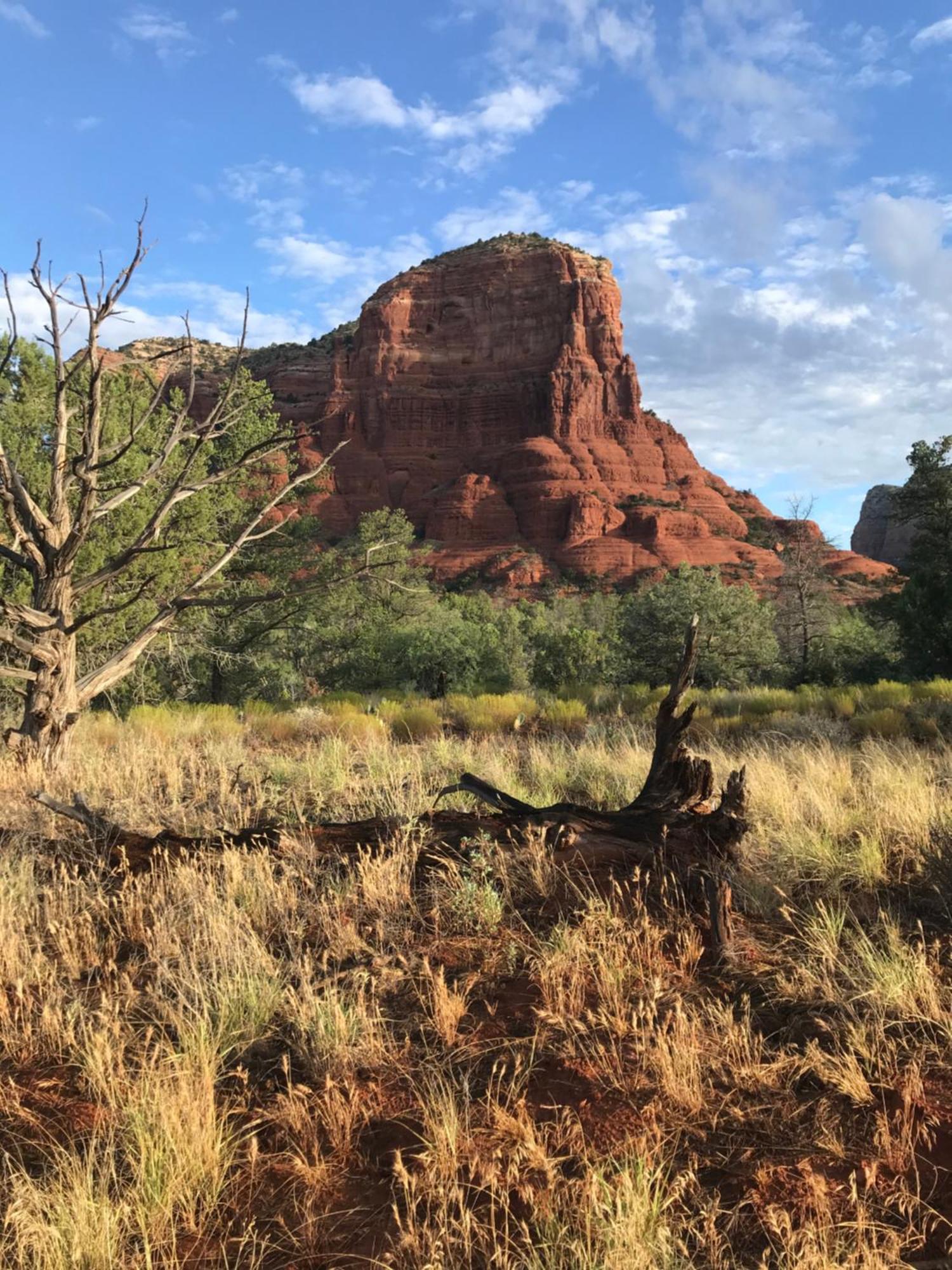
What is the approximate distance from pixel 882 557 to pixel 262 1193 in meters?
157

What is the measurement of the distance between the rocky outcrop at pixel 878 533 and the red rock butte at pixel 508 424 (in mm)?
34136

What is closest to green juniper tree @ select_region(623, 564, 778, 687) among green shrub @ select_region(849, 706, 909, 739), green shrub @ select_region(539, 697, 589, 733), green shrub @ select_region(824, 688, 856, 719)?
green shrub @ select_region(824, 688, 856, 719)

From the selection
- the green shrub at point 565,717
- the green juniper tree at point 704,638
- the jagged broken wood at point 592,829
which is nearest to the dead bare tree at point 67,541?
the jagged broken wood at point 592,829

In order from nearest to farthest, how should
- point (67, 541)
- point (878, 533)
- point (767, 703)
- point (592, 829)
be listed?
point (592, 829) < point (67, 541) < point (767, 703) < point (878, 533)

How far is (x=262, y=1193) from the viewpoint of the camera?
2.20 m

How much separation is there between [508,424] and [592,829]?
11739 centimetres

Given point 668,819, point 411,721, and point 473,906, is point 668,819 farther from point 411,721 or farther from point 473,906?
point 411,721

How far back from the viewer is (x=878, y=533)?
145000 mm

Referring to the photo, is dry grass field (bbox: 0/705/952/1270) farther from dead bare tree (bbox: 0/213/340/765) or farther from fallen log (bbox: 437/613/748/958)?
dead bare tree (bbox: 0/213/340/765)

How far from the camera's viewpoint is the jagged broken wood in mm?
4316

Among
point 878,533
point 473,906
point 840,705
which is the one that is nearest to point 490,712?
point 840,705

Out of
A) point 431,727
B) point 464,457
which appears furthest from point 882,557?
point 431,727

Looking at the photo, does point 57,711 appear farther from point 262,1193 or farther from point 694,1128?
point 694,1128

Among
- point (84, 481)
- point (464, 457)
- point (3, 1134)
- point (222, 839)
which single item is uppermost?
point (464, 457)
